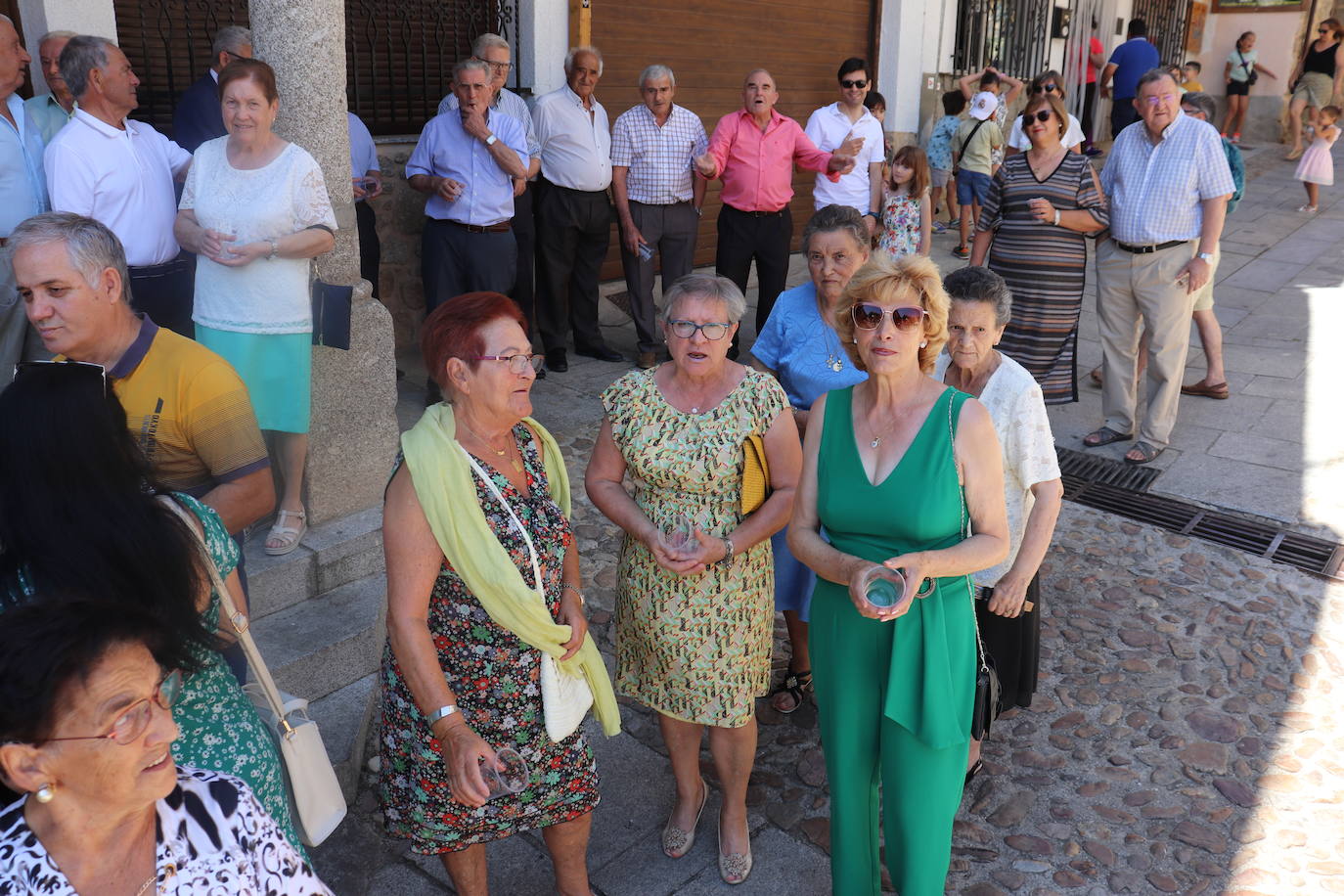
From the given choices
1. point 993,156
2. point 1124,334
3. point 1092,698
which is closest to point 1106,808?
point 1092,698

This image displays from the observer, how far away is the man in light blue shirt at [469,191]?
21.2 feet

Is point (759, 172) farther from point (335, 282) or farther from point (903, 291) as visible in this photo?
point (903, 291)

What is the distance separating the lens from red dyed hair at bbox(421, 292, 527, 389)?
2672mm

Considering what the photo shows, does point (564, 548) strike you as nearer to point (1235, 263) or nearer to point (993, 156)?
point (993, 156)

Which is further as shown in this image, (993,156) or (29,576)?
(993,156)

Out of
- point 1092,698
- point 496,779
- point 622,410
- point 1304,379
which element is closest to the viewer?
point 496,779

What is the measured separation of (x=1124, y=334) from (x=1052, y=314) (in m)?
1.01

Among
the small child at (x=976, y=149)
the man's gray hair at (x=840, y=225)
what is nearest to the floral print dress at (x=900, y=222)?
the small child at (x=976, y=149)

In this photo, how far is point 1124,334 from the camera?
6.48 meters

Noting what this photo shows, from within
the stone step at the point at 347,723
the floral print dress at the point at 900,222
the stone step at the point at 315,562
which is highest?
the floral print dress at the point at 900,222

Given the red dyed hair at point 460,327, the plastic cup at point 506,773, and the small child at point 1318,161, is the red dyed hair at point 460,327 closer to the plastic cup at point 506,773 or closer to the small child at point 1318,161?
the plastic cup at point 506,773

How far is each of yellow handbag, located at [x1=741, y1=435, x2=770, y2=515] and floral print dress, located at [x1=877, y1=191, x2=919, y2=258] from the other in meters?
5.43

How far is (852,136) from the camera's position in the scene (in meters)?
8.25

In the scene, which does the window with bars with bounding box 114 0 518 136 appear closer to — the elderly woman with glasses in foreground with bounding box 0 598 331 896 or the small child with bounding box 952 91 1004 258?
the small child with bounding box 952 91 1004 258
